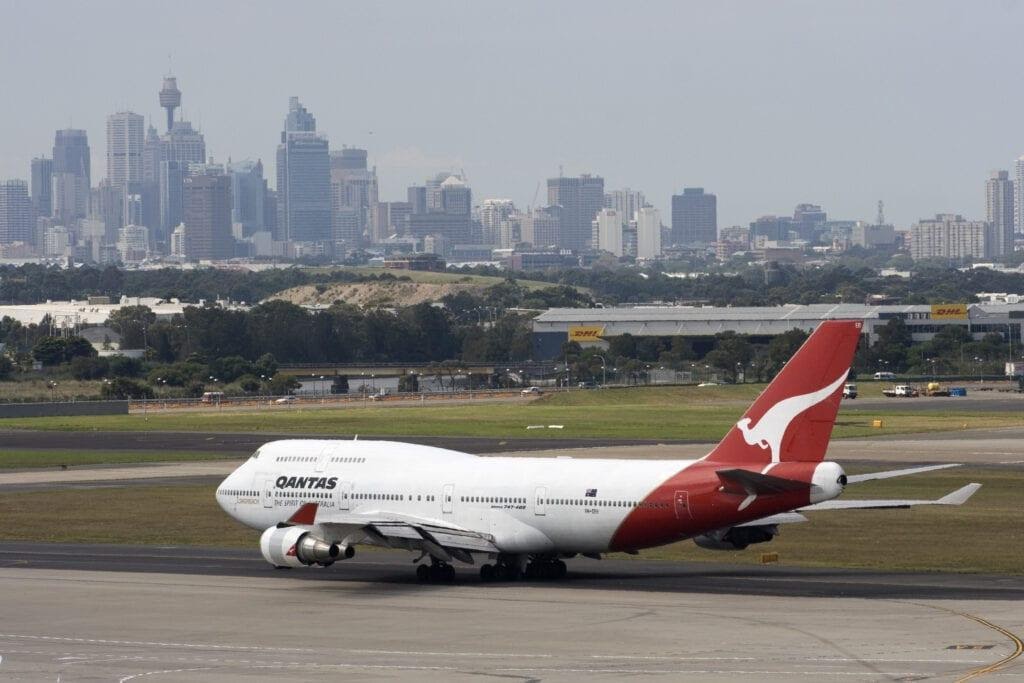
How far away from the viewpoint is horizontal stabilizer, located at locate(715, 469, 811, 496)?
49.8 metres

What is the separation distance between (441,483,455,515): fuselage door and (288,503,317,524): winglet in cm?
385

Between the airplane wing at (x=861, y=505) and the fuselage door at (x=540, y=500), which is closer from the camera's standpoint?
the airplane wing at (x=861, y=505)

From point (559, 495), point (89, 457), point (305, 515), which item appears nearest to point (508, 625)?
point (559, 495)

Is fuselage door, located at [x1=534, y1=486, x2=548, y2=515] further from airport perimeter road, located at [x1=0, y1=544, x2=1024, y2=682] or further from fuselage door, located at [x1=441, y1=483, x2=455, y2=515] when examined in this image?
fuselage door, located at [x1=441, y1=483, x2=455, y2=515]

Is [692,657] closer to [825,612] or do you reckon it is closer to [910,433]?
[825,612]

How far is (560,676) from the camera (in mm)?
39031

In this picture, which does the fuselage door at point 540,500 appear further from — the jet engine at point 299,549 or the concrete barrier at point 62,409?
the concrete barrier at point 62,409

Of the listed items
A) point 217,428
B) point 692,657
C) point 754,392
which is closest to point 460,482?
point 692,657

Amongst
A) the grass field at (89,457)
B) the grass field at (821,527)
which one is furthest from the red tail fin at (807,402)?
the grass field at (89,457)

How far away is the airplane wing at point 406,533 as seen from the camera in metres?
53.3

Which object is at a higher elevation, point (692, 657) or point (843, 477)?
point (843, 477)

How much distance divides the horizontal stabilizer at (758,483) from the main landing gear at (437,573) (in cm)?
962

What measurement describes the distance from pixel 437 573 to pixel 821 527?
61.8 ft

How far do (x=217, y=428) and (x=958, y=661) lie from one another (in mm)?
105476
